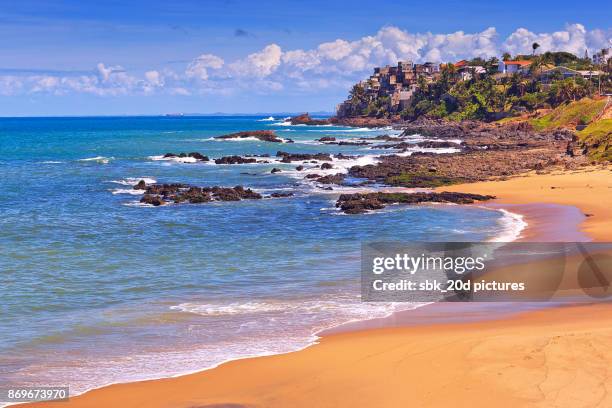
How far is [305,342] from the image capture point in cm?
1353

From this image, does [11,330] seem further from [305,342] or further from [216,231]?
[216,231]

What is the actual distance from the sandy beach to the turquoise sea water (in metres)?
0.86

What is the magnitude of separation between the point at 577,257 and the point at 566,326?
24.3 feet

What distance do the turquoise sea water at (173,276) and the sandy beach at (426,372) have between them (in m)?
0.86

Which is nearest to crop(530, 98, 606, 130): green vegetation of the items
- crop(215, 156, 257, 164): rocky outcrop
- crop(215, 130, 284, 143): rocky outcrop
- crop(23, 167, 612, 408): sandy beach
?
crop(215, 130, 284, 143): rocky outcrop

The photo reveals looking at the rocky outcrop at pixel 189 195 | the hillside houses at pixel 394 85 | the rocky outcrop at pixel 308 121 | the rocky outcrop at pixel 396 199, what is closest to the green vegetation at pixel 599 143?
the rocky outcrop at pixel 396 199

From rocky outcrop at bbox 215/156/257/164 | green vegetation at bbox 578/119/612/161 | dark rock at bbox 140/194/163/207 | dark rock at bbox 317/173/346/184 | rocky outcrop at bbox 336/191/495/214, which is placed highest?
green vegetation at bbox 578/119/612/161

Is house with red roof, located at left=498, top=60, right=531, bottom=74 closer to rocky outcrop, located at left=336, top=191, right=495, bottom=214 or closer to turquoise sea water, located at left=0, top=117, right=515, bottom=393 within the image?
turquoise sea water, located at left=0, top=117, right=515, bottom=393

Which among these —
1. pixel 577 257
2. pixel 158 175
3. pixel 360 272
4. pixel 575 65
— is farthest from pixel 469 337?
pixel 575 65

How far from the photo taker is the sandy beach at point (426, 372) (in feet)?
33.8

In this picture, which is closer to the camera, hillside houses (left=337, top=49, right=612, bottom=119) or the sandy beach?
the sandy beach

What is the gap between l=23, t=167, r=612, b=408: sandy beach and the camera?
10.3m

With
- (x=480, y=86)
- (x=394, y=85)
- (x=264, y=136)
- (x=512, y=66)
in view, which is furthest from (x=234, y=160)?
(x=394, y=85)

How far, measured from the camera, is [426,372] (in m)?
11.4
